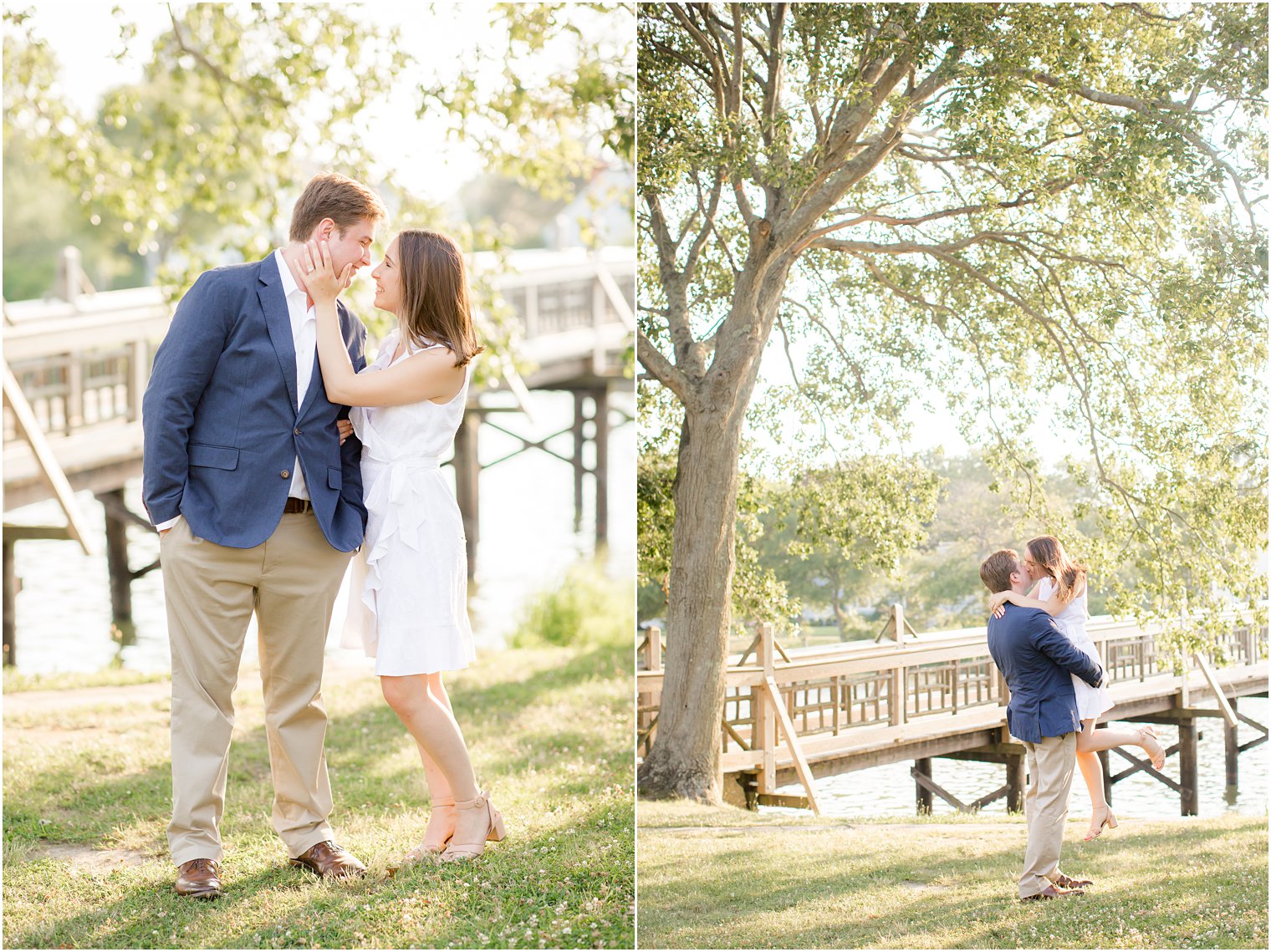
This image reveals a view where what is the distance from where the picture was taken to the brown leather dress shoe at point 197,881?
3.12 m

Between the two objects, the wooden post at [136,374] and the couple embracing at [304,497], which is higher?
the wooden post at [136,374]

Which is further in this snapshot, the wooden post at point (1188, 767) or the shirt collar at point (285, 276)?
the wooden post at point (1188, 767)

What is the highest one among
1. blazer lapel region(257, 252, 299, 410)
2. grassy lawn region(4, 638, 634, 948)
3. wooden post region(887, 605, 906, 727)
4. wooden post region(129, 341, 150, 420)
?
wooden post region(129, 341, 150, 420)

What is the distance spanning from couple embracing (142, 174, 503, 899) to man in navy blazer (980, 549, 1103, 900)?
1774mm

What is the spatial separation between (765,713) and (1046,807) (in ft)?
3.13

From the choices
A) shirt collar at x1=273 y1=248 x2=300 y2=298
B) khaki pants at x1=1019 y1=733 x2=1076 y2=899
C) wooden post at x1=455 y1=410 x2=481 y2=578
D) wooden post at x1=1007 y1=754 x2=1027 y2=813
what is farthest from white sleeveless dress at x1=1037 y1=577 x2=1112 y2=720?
wooden post at x1=455 y1=410 x2=481 y2=578

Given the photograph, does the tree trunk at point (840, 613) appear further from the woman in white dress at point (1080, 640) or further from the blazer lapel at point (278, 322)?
the blazer lapel at point (278, 322)

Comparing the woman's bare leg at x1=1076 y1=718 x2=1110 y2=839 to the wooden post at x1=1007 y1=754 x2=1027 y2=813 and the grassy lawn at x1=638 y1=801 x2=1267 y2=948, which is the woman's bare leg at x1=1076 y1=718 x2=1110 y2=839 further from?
the wooden post at x1=1007 y1=754 x2=1027 y2=813

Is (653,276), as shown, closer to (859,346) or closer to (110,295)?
(859,346)

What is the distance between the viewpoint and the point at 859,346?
387 centimetres

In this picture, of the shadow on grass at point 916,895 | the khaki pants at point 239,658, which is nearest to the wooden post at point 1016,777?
the shadow on grass at point 916,895

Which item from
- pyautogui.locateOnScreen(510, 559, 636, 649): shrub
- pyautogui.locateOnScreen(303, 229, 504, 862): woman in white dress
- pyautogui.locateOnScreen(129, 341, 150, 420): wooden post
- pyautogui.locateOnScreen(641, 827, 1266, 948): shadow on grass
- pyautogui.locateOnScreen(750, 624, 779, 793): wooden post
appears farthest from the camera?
pyautogui.locateOnScreen(129, 341, 150, 420): wooden post

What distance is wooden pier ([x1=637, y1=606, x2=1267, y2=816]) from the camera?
3725 millimetres

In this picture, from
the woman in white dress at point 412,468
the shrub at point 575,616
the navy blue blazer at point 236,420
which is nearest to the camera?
the navy blue blazer at point 236,420
